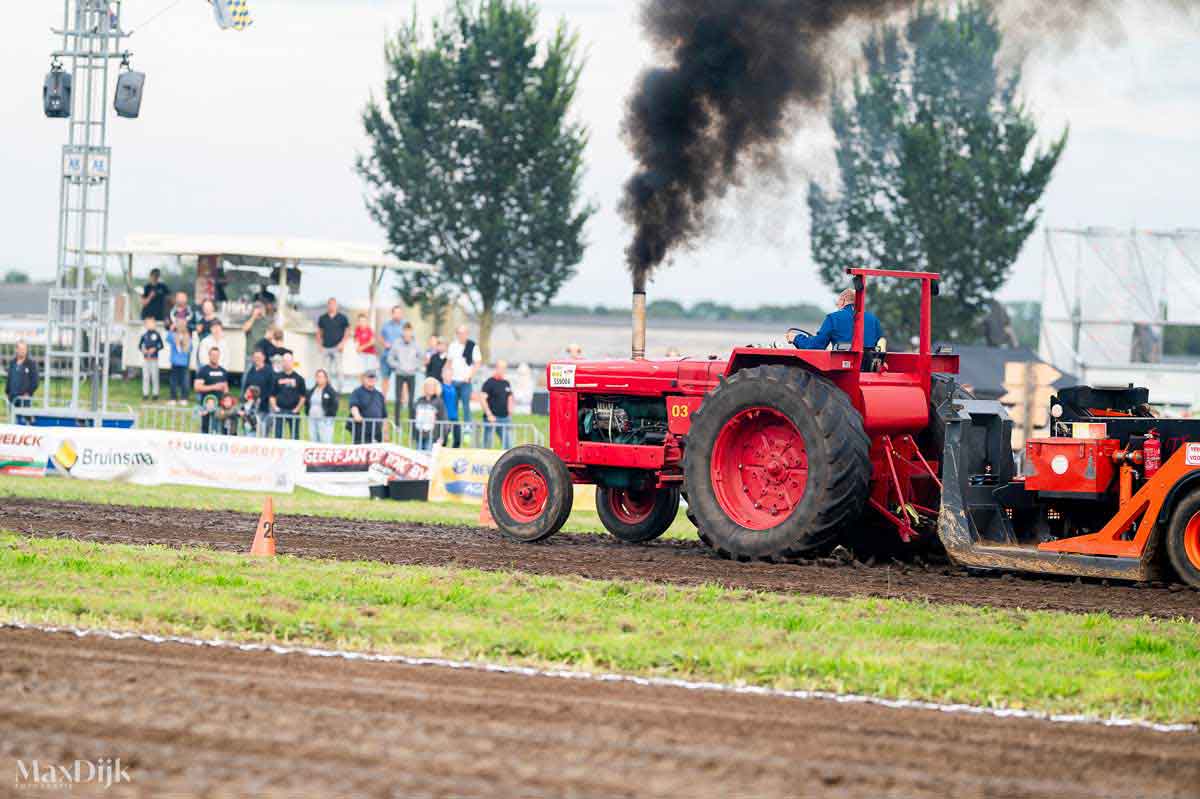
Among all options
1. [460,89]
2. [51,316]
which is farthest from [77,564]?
[460,89]

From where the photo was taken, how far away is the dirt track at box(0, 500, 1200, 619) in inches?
374

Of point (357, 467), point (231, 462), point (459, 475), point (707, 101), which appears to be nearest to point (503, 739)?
point (707, 101)

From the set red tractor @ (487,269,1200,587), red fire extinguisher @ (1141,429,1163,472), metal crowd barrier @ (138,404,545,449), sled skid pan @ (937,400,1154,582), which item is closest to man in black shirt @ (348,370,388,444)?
metal crowd barrier @ (138,404,545,449)

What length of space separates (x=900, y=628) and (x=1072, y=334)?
25.2m

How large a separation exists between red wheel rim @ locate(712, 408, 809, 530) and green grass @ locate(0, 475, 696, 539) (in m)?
3.32

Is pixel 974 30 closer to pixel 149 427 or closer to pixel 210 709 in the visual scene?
pixel 149 427

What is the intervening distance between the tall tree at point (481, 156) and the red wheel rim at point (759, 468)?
29.3 metres

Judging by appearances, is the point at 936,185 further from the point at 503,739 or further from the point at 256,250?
the point at 503,739

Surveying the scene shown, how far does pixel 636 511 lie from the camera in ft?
42.9

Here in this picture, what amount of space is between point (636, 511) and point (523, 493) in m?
1.05

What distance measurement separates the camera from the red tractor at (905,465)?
9.96 meters

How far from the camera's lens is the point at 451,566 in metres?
10.3

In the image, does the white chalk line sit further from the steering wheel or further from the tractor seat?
the steering wheel

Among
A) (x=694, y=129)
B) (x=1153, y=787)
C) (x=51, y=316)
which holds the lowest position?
(x=1153, y=787)
